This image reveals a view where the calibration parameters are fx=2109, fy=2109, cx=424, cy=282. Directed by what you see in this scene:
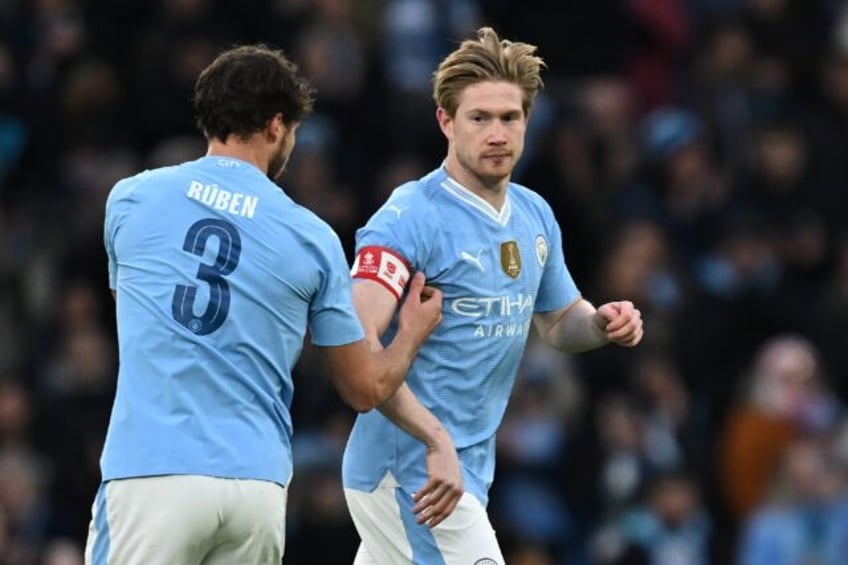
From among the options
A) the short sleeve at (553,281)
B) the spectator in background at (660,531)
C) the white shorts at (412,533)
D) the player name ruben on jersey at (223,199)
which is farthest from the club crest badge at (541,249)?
the spectator in background at (660,531)

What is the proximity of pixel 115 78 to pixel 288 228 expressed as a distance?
797 cm

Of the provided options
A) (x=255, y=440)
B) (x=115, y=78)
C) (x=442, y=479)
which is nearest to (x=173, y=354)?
(x=255, y=440)

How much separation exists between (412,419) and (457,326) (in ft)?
1.59

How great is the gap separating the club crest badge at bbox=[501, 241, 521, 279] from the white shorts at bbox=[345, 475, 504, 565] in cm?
88

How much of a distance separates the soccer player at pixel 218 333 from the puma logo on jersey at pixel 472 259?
0.77 m

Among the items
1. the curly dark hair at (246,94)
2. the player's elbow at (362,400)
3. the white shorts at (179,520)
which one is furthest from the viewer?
the player's elbow at (362,400)

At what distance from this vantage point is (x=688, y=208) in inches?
595

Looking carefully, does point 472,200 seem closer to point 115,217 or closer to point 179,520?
point 115,217

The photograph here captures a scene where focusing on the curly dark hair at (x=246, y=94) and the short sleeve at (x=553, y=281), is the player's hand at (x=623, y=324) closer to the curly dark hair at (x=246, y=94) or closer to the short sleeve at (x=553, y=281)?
the short sleeve at (x=553, y=281)

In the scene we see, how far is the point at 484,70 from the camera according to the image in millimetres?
8023

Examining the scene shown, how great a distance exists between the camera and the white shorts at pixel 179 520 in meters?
6.87

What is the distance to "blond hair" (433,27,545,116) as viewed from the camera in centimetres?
802

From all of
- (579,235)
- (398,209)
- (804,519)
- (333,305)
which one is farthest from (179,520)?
(579,235)

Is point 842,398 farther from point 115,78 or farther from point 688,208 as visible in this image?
point 115,78
